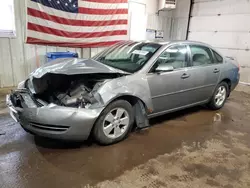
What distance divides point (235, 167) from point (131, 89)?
4.91 feet

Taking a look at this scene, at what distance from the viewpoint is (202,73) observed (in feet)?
11.4

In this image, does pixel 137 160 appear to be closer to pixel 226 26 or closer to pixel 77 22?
pixel 77 22

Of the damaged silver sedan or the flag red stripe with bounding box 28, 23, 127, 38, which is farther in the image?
the flag red stripe with bounding box 28, 23, 127, 38

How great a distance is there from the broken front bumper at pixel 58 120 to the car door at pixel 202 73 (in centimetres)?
183

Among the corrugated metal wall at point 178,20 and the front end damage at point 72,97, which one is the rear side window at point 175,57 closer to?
the front end damage at point 72,97

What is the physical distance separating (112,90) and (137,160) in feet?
2.81

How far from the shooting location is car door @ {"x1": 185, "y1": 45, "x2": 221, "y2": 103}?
3377 millimetres

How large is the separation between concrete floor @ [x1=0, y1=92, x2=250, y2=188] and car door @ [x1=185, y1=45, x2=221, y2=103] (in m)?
0.62

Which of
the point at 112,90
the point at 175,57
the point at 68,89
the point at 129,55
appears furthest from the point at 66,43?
the point at 112,90

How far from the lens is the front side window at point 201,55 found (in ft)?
11.2

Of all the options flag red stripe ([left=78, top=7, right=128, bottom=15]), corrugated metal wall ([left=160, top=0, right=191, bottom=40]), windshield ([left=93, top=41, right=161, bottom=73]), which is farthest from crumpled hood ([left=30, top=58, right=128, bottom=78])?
corrugated metal wall ([left=160, top=0, right=191, bottom=40])

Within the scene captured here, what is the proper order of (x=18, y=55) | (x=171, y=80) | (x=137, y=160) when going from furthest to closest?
(x=18, y=55)
(x=171, y=80)
(x=137, y=160)

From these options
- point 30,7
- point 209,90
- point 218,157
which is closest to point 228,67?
point 209,90

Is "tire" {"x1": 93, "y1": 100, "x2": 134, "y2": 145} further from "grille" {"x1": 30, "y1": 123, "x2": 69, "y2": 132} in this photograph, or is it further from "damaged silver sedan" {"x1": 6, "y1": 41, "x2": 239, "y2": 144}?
"grille" {"x1": 30, "y1": 123, "x2": 69, "y2": 132}
